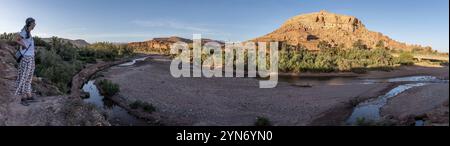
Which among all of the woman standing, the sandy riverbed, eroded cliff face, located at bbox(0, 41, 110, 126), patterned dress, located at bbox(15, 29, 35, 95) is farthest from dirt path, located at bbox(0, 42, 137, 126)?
the sandy riverbed

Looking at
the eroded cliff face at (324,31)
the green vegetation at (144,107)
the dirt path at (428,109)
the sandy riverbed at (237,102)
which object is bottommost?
the sandy riverbed at (237,102)

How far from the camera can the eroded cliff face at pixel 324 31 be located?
10788 cm

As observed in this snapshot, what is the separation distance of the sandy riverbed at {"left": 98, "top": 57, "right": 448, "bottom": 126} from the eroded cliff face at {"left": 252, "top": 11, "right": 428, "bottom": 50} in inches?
2787

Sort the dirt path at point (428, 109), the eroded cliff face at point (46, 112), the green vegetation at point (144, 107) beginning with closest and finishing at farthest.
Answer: the dirt path at point (428, 109) → the eroded cliff face at point (46, 112) → the green vegetation at point (144, 107)

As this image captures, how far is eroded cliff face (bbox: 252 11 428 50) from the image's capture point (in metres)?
108

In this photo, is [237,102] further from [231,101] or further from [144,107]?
[144,107]

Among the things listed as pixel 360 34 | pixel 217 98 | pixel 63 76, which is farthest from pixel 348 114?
pixel 360 34

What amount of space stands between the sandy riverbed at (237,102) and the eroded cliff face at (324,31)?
232 ft

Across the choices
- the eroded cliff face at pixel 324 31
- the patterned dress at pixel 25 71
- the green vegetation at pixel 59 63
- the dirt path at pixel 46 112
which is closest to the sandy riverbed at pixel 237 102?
the green vegetation at pixel 59 63

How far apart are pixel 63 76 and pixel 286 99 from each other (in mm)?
12966

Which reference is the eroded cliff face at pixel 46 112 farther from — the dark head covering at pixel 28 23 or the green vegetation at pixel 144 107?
the green vegetation at pixel 144 107

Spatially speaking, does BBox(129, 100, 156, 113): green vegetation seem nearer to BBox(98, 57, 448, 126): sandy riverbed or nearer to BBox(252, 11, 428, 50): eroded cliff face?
BBox(98, 57, 448, 126): sandy riverbed

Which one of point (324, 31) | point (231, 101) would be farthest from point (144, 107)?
point (324, 31)
